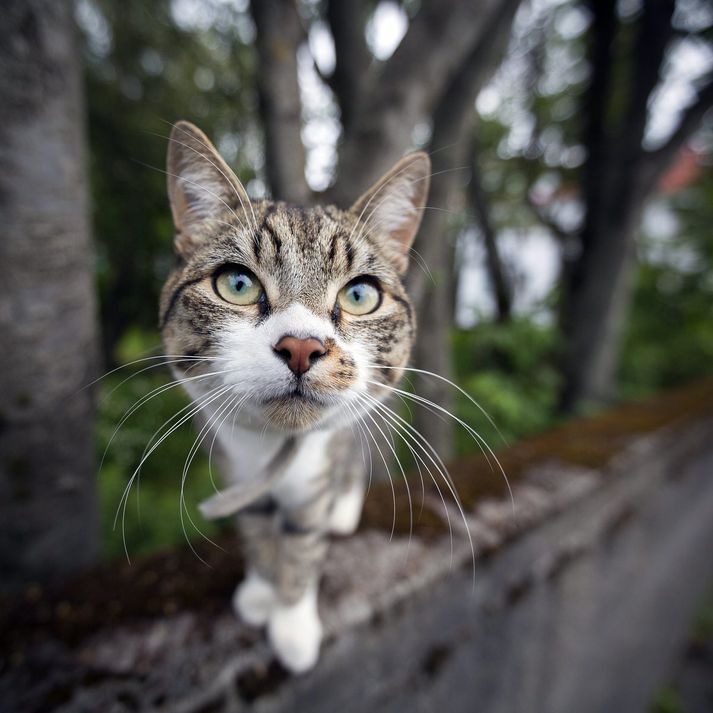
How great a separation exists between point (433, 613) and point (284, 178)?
1213 mm

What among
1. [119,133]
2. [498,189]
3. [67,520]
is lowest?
[67,520]

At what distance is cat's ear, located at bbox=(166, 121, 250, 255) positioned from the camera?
0.47m

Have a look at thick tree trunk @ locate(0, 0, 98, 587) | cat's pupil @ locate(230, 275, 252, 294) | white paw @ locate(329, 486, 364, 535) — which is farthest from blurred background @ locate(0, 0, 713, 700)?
white paw @ locate(329, 486, 364, 535)

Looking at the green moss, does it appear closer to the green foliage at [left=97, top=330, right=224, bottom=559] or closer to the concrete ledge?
the concrete ledge

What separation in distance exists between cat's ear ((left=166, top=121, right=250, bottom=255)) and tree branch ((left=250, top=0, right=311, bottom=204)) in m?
0.61

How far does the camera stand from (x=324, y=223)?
1.86 feet

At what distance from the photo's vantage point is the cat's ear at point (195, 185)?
47 centimetres

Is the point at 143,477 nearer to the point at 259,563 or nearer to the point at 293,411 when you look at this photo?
the point at 259,563

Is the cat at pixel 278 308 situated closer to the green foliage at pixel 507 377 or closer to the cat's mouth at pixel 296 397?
the cat's mouth at pixel 296 397

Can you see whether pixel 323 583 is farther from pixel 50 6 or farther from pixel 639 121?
pixel 639 121

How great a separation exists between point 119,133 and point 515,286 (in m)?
3.88

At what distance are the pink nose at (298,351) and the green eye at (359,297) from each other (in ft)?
0.32

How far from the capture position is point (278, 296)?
511 millimetres

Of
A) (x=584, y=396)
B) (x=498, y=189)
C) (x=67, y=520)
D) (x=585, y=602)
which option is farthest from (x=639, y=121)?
(x=67, y=520)
